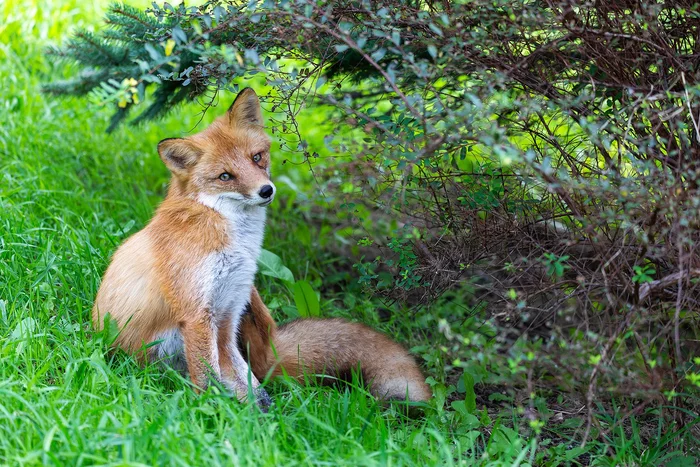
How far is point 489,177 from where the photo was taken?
3.90 m

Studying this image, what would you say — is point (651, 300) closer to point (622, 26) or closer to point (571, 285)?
point (571, 285)

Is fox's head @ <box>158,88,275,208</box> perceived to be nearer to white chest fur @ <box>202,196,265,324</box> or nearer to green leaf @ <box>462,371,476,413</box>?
white chest fur @ <box>202,196,265,324</box>

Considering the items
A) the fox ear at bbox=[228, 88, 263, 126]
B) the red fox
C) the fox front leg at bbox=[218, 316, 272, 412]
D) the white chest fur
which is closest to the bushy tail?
the red fox

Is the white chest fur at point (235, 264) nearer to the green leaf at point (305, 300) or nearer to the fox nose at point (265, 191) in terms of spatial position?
the fox nose at point (265, 191)

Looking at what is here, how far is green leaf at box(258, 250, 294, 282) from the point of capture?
4996 millimetres

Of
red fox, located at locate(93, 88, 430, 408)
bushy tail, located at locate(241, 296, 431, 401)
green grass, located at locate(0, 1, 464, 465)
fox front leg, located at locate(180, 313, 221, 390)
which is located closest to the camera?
green grass, located at locate(0, 1, 464, 465)

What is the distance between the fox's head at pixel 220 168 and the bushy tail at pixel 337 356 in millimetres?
667

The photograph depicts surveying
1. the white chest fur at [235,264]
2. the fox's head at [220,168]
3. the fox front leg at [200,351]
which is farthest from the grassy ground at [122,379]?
the fox's head at [220,168]

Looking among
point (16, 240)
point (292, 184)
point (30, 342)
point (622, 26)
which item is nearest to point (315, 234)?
point (292, 184)

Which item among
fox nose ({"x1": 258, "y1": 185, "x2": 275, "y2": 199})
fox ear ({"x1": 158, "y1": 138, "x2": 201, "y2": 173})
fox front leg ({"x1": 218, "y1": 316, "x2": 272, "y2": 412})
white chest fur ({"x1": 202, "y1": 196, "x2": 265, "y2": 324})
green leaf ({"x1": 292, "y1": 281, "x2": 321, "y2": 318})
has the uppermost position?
fox ear ({"x1": 158, "y1": 138, "x2": 201, "y2": 173})

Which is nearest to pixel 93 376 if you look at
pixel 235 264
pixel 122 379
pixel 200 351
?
pixel 122 379

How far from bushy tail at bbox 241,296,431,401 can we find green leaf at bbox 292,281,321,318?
696 mm

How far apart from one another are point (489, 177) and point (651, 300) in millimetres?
1044

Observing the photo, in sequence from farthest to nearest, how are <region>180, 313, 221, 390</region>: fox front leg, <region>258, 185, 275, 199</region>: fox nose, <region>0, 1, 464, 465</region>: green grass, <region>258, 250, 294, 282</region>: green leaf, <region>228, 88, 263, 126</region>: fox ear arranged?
<region>258, 250, 294, 282</region>: green leaf → <region>228, 88, 263, 126</region>: fox ear → <region>258, 185, 275, 199</region>: fox nose → <region>180, 313, 221, 390</region>: fox front leg → <region>0, 1, 464, 465</region>: green grass
